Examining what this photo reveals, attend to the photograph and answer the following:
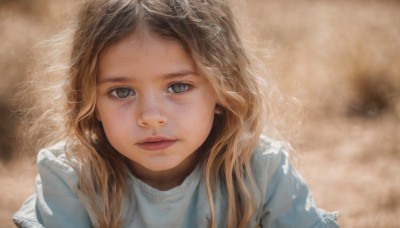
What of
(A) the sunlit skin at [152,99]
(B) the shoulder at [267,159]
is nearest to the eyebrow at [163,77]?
(A) the sunlit skin at [152,99]

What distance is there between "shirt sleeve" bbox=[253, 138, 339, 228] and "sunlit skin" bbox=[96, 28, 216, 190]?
0.38 meters

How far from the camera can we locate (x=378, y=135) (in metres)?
3.77

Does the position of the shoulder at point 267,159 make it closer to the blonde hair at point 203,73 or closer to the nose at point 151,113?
the blonde hair at point 203,73

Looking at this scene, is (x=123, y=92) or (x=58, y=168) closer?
(x=123, y=92)

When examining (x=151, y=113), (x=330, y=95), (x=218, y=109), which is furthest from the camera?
(x=330, y=95)

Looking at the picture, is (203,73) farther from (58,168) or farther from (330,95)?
(330,95)

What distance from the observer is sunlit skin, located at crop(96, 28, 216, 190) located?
1938 mm

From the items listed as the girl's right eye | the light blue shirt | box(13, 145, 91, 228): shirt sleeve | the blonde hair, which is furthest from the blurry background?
box(13, 145, 91, 228): shirt sleeve

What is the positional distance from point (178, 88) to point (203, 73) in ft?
0.34

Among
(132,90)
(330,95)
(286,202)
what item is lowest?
(286,202)

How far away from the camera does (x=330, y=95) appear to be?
4414 mm

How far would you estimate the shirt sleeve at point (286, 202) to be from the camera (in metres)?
2.27

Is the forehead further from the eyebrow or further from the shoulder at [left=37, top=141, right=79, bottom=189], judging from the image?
the shoulder at [left=37, top=141, right=79, bottom=189]

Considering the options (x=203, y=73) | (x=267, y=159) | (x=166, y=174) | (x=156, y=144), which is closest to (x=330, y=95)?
(x=267, y=159)
